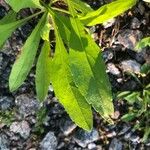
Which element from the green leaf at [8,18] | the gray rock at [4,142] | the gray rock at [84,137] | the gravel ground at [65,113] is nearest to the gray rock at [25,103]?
the gravel ground at [65,113]

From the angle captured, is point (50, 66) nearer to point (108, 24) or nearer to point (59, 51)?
point (59, 51)

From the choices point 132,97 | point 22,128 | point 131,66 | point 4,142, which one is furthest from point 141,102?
point 4,142

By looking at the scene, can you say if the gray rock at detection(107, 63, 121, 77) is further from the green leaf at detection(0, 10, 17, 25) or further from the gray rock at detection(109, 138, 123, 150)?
the green leaf at detection(0, 10, 17, 25)

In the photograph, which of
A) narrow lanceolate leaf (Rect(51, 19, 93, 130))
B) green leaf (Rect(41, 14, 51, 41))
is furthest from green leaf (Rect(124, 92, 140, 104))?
green leaf (Rect(41, 14, 51, 41))

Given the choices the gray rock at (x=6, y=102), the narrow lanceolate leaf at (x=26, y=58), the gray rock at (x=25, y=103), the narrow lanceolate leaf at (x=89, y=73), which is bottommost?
the gray rock at (x=25, y=103)

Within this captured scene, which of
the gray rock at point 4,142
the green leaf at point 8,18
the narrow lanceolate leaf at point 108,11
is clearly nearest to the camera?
the narrow lanceolate leaf at point 108,11

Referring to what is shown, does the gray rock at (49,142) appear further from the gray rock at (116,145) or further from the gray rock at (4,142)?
the gray rock at (116,145)
